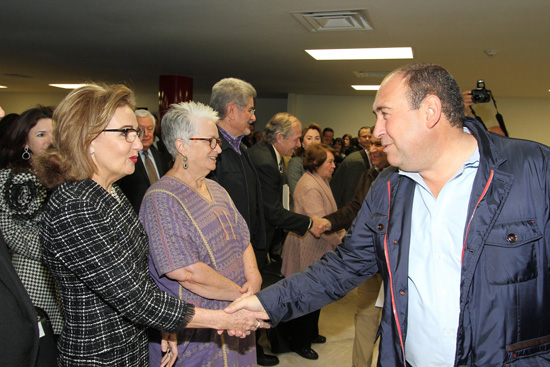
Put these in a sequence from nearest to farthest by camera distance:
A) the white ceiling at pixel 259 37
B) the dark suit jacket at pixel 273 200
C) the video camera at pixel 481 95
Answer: the video camera at pixel 481 95 < the dark suit jacket at pixel 273 200 < the white ceiling at pixel 259 37

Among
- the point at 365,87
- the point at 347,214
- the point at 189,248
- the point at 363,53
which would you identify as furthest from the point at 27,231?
the point at 365,87

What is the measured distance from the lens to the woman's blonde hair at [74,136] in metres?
1.54

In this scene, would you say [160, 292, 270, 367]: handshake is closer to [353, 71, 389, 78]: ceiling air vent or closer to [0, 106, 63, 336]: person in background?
[0, 106, 63, 336]: person in background

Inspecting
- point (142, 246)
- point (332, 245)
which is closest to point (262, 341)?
point (332, 245)

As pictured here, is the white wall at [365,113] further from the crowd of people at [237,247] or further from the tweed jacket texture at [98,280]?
the tweed jacket texture at [98,280]

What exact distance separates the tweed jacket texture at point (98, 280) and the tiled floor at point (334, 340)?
86.4 inches

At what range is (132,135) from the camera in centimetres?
170

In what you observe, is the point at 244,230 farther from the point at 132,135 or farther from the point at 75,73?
the point at 75,73

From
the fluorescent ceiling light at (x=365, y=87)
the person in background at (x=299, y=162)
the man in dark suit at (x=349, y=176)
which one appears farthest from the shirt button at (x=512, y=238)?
the fluorescent ceiling light at (x=365, y=87)

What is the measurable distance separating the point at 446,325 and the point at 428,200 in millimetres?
445

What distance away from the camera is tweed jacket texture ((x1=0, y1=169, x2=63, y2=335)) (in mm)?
2213

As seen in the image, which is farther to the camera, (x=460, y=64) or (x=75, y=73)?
(x=75, y=73)

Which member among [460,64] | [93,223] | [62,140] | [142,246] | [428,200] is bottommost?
[142,246]

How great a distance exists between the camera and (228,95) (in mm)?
3039
